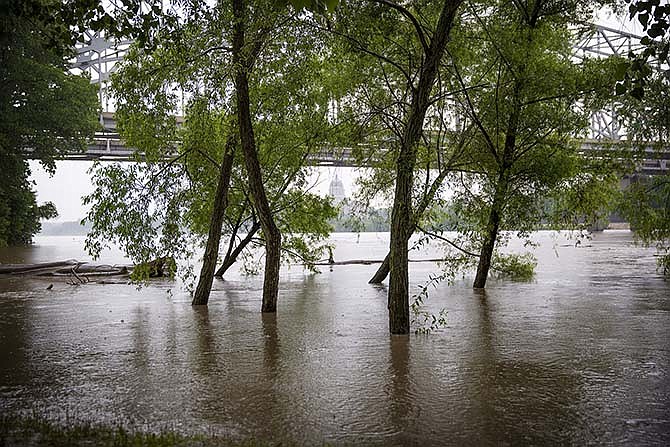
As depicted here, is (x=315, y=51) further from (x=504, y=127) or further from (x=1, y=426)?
(x=1, y=426)

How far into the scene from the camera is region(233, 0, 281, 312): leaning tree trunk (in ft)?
38.4

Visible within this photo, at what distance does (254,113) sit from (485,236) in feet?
22.6

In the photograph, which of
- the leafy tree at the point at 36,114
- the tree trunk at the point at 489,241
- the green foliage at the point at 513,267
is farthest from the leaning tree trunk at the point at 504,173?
the leafy tree at the point at 36,114

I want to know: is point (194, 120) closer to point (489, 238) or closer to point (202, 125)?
point (202, 125)

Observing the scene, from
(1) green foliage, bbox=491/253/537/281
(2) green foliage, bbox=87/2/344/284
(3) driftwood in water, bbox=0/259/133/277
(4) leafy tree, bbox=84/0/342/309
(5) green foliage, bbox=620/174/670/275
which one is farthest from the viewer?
(3) driftwood in water, bbox=0/259/133/277

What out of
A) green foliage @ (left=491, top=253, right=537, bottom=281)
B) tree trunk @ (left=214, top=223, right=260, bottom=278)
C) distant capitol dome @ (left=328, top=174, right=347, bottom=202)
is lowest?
green foliage @ (left=491, top=253, right=537, bottom=281)

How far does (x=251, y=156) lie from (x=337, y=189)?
681 centimetres

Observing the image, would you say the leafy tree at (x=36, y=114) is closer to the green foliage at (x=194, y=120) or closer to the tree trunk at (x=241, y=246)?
the tree trunk at (x=241, y=246)

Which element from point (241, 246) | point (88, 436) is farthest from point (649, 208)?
point (241, 246)

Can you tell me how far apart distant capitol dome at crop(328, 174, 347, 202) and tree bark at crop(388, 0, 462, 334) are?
347 inches

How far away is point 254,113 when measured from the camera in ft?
50.7

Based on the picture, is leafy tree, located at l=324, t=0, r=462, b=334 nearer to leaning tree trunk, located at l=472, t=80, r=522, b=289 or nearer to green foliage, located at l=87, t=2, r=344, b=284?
green foliage, located at l=87, t=2, r=344, b=284

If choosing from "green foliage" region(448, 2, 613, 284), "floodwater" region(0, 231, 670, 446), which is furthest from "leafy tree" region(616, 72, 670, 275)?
"green foliage" region(448, 2, 613, 284)

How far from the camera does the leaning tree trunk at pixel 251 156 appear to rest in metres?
11.7
